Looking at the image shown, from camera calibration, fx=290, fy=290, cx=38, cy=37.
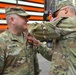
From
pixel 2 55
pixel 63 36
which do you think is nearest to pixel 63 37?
pixel 63 36

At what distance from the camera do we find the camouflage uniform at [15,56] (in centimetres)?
313

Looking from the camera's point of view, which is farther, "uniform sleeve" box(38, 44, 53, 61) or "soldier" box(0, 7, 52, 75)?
"uniform sleeve" box(38, 44, 53, 61)

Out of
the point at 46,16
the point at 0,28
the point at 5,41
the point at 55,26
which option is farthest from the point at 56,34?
the point at 46,16

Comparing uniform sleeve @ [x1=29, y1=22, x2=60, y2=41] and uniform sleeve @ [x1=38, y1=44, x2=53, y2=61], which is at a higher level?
uniform sleeve @ [x1=29, y1=22, x2=60, y2=41]

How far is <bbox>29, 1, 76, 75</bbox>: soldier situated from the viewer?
10.2 feet

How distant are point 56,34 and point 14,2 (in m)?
9.03

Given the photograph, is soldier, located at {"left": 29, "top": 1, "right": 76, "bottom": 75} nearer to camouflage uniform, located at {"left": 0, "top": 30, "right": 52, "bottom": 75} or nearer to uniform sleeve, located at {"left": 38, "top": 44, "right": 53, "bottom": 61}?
camouflage uniform, located at {"left": 0, "top": 30, "right": 52, "bottom": 75}

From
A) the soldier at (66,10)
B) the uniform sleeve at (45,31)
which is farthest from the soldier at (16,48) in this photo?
the soldier at (66,10)

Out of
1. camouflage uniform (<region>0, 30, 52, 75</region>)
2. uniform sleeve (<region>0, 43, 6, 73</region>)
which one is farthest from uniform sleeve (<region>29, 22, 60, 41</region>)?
uniform sleeve (<region>0, 43, 6, 73</region>)

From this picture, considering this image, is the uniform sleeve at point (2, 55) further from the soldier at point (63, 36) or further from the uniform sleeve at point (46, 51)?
the uniform sleeve at point (46, 51)

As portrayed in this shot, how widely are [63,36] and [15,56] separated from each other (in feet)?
1.85

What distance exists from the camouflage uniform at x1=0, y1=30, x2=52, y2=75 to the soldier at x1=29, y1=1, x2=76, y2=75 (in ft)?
0.68

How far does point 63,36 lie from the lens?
10.3ft

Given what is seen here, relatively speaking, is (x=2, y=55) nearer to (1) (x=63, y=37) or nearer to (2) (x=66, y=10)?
(1) (x=63, y=37)
